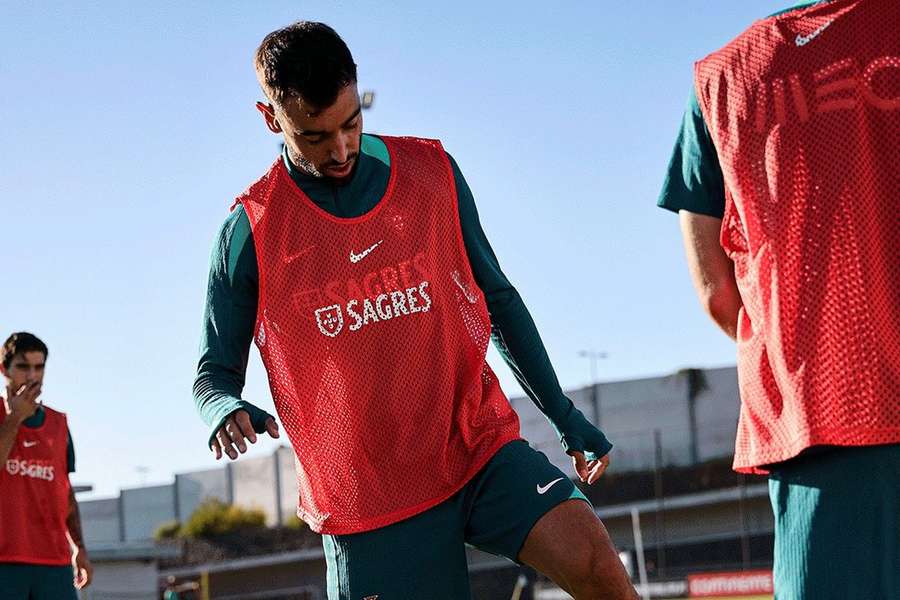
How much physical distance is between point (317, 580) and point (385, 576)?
182ft

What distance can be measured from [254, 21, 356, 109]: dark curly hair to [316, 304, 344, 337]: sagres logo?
714 millimetres

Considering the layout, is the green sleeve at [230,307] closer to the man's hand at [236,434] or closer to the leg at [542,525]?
the man's hand at [236,434]

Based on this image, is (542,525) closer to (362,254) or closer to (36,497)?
(362,254)

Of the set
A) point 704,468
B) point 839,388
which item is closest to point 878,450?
point 839,388

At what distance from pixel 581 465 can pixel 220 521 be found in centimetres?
6350

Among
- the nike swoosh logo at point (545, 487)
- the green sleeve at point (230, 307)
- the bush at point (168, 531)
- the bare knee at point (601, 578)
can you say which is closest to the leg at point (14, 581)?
the green sleeve at point (230, 307)

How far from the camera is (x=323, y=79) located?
450 centimetres

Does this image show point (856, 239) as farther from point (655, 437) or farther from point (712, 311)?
point (655, 437)

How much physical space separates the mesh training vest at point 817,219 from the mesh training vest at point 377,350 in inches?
68.1

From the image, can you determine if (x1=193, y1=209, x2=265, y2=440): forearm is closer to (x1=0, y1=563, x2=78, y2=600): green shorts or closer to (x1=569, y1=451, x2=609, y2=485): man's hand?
(x1=569, y1=451, x2=609, y2=485): man's hand

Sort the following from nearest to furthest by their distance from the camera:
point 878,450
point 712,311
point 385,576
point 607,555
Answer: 1. point 878,450
2. point 712,311
3. point 607,555
4. point 385,576

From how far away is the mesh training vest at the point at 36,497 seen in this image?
9039 mm

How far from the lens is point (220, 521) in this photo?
66.5m

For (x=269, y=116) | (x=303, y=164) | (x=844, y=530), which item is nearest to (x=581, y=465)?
(x=303, y=164)
